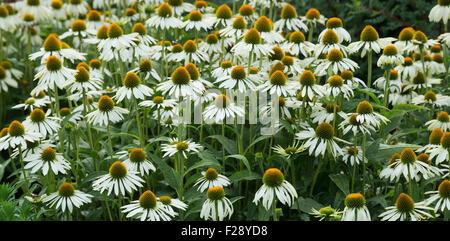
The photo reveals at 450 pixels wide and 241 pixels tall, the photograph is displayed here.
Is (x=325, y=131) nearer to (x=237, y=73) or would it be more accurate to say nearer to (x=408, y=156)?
(x=408, y=156)

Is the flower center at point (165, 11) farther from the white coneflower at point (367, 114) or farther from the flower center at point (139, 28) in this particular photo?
the white coneflower at point (367, 114)

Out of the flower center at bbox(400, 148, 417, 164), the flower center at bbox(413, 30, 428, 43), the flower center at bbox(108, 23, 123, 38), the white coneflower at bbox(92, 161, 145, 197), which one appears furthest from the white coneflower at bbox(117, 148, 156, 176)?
the flower center at bbox(413, 30, 428, 43)

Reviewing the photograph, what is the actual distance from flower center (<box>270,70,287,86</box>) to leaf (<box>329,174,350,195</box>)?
0.56 metres

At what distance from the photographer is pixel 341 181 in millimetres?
2711

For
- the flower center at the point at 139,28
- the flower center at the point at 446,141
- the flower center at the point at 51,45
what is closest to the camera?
the flower center at the point at 446,141

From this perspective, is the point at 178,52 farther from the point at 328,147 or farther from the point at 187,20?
the point at 328,147

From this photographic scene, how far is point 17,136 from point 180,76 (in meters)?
0.91

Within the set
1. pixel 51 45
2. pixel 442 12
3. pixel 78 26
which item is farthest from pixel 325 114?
pixel 78 26

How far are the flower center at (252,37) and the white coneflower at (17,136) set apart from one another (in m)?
1.24

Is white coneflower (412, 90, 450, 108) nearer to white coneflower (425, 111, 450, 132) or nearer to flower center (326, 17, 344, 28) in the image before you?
white coneflower (425, 111, 450, 132)

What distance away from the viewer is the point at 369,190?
119 inches

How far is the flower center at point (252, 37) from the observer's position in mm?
2971

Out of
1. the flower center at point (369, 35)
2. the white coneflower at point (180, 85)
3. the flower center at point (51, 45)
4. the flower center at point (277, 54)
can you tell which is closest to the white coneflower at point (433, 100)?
the flower center at point (369, 35)

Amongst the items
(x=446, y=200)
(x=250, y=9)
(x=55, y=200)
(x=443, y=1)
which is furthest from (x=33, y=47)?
(x=446, y=200)
